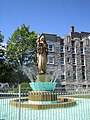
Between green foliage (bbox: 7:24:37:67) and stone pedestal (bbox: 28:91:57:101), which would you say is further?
green foliage (bbox: 7:24:37:67)

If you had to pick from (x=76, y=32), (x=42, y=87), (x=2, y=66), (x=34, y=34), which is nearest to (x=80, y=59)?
(x=76, y=32)

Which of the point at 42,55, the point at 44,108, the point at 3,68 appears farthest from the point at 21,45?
the point at 44,108

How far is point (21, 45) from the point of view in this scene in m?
42.2

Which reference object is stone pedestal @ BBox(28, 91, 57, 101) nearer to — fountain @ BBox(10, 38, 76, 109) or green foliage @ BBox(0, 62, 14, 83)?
fountain @ BBox(10, 38, 76, 109)

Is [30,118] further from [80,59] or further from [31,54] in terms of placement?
[80,59]

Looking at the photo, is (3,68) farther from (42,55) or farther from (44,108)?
(44,108)

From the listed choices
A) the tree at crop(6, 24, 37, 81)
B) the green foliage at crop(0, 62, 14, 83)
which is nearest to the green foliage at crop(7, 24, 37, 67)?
the tree at crop(6, 24, 37, 81)

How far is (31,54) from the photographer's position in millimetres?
42875

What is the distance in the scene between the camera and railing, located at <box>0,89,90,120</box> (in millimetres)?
11023

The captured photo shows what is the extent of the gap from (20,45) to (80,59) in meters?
16.8

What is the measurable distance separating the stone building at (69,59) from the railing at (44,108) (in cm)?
3026

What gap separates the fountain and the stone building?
27.5 m

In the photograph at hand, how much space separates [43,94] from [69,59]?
1346 inches

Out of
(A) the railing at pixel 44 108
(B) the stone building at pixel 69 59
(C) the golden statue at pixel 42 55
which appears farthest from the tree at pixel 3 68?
(A) the railing at pixel 44 108
